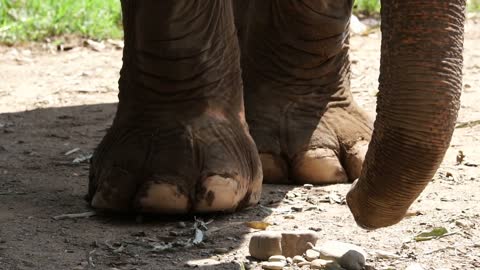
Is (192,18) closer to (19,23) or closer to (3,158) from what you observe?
(3,158)

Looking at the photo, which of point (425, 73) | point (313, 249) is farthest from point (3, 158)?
point (425, 73)

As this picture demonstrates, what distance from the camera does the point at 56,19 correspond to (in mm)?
5590

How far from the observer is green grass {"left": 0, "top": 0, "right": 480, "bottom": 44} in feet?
18.0

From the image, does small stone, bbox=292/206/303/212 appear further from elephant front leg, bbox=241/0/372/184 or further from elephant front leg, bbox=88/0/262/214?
elephant front leg, bbox=241/0/372/184

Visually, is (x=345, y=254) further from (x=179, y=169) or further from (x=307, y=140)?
(x=307, y=140)

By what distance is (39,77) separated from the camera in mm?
4887

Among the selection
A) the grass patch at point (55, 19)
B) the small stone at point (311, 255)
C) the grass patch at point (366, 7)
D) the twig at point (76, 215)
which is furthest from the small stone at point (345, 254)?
the grass patch at point (366, 7)

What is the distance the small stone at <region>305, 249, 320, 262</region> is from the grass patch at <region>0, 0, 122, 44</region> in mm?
3315

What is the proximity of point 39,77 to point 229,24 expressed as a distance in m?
2.13

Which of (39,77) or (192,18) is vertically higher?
(192,18)

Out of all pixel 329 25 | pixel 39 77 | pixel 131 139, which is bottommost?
pixel 39 77

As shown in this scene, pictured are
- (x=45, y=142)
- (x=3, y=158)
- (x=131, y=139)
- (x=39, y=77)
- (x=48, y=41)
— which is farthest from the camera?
(x=48, y=41)

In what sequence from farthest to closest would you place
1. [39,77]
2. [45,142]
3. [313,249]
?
[39,77] → [45,142] → [313,249]

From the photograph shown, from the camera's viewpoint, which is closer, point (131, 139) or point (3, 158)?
point (131, 139)
